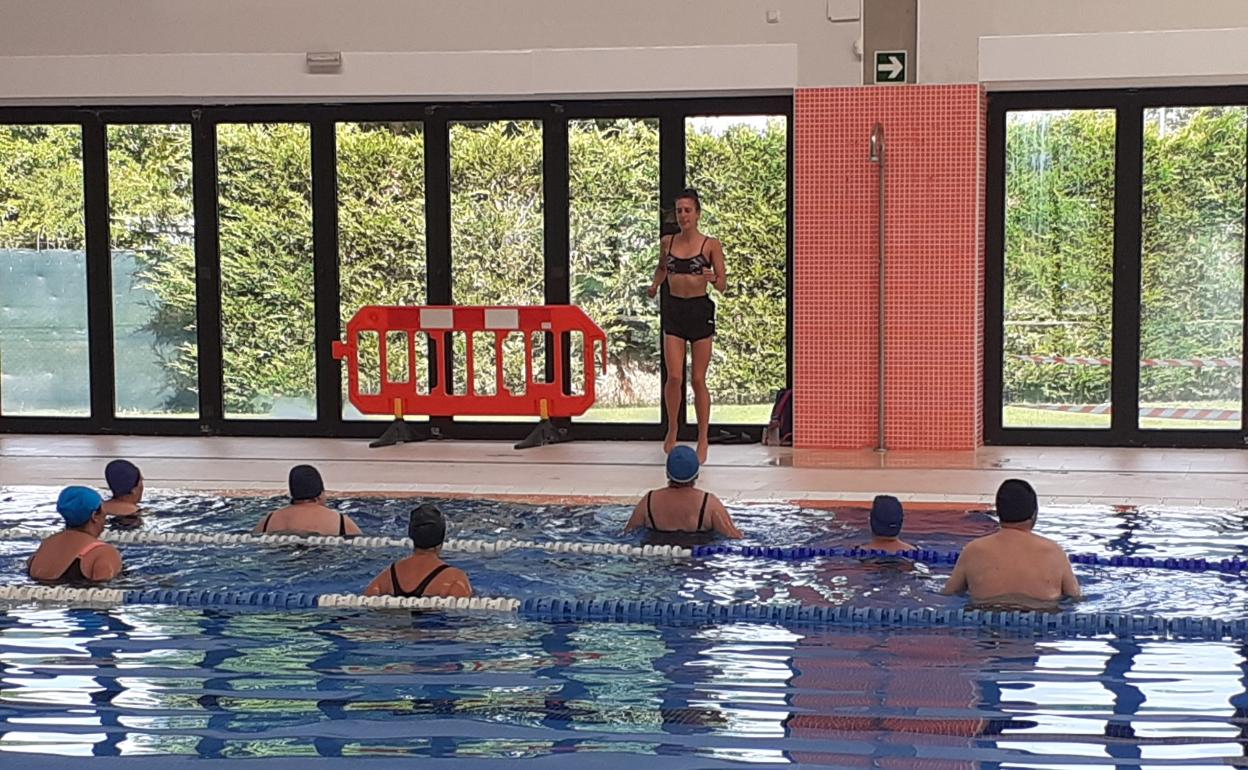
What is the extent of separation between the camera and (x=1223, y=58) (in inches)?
456

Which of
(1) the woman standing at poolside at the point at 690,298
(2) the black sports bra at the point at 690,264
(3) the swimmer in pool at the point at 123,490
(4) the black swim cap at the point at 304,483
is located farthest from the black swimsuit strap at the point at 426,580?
(2) the black sports bra at the point at 690,264

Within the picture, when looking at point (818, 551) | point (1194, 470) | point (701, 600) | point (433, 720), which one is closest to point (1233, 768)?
point (433, 720)

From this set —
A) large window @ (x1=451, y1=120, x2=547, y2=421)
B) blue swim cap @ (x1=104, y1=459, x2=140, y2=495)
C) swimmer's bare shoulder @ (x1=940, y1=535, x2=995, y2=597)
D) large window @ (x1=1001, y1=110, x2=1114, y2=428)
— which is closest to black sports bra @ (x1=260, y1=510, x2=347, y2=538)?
blue swim cap @ (x1=104, y1=459, x2=140, y2=495)

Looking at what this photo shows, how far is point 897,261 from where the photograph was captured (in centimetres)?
1220

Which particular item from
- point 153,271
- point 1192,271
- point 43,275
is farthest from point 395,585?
point 43,275

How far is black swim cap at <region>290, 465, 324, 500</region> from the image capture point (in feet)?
26.5

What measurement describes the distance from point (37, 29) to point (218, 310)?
8.58ft

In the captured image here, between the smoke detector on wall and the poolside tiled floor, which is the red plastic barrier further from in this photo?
the smoke detector on wall

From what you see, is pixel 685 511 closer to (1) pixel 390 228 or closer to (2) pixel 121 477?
(2) pixel 121 477

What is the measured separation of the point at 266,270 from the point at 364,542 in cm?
600

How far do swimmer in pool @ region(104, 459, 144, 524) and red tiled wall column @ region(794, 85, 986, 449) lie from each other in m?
5.36

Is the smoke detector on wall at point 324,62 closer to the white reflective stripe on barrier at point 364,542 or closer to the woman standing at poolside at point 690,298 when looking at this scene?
the woman standing at poolside at point 690,298

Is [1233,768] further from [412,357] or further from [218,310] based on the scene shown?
[218,310]

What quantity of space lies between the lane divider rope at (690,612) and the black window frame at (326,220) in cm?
643
